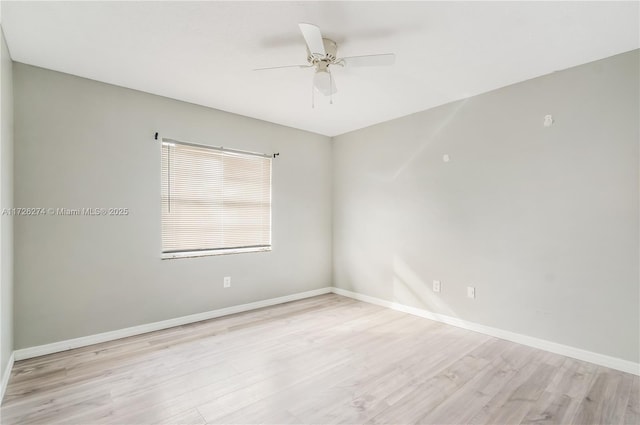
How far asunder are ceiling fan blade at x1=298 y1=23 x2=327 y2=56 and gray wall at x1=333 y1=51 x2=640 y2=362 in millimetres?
2031

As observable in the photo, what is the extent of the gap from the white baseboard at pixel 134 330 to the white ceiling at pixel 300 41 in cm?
243

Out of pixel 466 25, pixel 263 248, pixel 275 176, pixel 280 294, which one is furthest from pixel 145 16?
pixel 280 294

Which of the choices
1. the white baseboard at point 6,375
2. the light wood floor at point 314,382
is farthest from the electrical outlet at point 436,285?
the white baseboard at point 6,375

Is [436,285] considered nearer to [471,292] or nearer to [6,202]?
[471,292]

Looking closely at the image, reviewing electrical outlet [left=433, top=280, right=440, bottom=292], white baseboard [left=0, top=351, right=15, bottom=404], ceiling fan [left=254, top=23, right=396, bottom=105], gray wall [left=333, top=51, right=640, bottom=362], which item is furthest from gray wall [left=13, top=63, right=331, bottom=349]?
electrical outlet [left=433, top=280, right=440, bottom=292]

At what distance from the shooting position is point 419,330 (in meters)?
3.27

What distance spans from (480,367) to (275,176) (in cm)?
313

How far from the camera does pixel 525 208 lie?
2.91m

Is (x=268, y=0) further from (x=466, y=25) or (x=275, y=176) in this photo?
(x=275, y=176)

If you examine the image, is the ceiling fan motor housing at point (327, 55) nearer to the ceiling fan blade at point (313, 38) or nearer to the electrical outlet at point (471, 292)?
the ceiling fan blade at point (313, 38)

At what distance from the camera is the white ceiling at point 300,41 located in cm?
192

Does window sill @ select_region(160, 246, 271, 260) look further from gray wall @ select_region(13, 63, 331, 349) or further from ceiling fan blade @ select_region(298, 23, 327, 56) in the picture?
ceiling fan blade @ select_region(298, 23, 327, 56)

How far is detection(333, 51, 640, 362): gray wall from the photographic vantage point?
8.00 ft

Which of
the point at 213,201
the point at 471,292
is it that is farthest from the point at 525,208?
the point at 213,201
